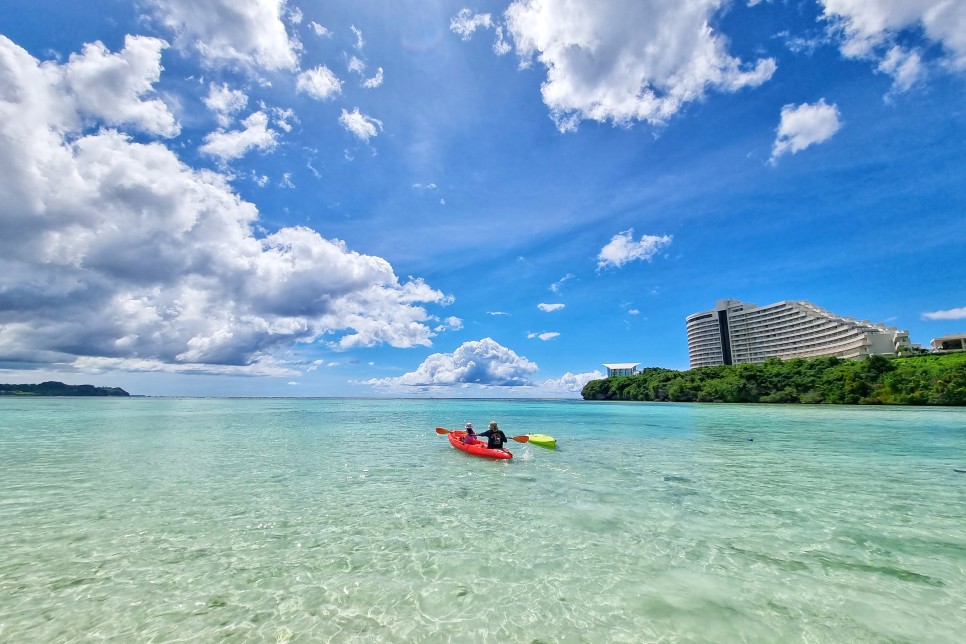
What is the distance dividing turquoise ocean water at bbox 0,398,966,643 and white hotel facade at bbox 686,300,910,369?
120865 millimetres

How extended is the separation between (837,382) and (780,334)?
89692 mm

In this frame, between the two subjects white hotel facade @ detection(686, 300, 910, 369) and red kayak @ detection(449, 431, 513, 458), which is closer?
red kayak @ detection(449, 431, 513, 458)

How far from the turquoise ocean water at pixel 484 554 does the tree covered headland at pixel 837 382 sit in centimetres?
7245

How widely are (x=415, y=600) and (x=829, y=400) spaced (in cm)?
10066

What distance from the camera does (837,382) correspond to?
8162cm

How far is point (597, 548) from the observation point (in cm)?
882

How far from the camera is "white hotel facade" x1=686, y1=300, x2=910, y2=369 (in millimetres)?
119606

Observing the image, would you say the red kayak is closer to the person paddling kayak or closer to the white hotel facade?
the person paddling kayak

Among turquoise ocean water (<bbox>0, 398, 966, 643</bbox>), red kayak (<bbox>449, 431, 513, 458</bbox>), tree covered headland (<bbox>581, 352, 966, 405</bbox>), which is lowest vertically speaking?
turquoise ocean water (<bbox>0, 398, 966, 643</bbox>)

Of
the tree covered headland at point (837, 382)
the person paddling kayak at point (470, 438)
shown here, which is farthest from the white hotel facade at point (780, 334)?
the person paddling kayak at point (470, 438)

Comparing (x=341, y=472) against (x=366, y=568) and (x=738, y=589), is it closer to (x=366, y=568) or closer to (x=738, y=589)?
(x=366, y=568)

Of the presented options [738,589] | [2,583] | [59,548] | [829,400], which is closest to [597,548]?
[738,589]

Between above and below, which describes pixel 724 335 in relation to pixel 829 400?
above

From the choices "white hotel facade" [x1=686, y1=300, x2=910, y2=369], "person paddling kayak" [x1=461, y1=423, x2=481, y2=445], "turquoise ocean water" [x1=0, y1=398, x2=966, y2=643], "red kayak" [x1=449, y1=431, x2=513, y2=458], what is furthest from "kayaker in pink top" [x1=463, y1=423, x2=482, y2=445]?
"white hotel facade" [x1=686, y1=300, x2=910, y2=369]
